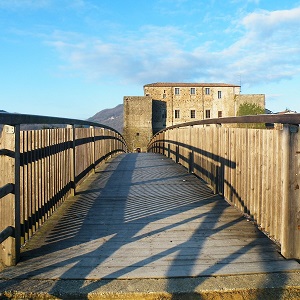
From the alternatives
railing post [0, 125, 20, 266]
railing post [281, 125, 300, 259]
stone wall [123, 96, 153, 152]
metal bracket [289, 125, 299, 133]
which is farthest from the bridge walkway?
stone wall [123, 96, 153, 152]

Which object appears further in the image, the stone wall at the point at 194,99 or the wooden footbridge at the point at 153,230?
the stone wall at the point at 194,99

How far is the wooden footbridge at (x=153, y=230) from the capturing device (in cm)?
280

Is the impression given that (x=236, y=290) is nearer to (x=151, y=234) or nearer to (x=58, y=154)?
(x=151, y=234)

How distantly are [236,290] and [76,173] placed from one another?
441 centimetres

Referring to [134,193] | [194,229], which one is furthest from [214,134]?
[194,229]

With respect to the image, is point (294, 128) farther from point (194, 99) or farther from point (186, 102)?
point (194, 99)

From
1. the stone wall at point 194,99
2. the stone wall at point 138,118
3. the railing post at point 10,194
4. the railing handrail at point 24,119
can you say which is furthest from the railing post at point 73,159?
the stone wall at point 194,99

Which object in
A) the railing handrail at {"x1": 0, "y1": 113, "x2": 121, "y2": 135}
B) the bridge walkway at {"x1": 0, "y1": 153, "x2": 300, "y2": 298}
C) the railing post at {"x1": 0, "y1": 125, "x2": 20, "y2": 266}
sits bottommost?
the bridge walkway at {"x1": 0, "y1": 153, "x2": 300, "y2": 298}

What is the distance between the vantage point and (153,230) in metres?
4.17

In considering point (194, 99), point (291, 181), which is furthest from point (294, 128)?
point (194, 99)

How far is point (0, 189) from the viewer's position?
299 cm

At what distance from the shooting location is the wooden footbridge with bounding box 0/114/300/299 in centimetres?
280

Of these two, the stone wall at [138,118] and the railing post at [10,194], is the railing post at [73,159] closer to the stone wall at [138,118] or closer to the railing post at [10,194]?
the railing post at [10,194]

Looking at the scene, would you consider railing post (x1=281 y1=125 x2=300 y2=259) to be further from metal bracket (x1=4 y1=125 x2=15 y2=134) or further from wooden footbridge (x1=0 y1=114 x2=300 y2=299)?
metal bracket (x1=4 y1=125 x2=15 y2=134)
